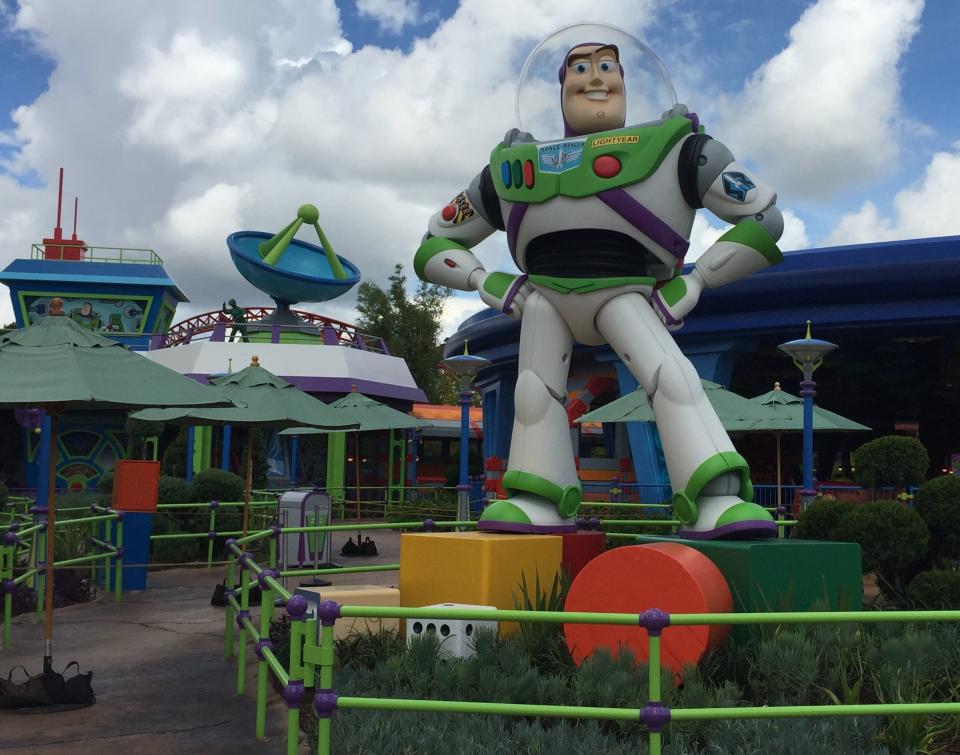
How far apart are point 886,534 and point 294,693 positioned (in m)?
4.95

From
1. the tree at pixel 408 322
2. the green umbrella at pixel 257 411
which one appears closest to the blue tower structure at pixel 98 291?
the tree at pixel 408 322

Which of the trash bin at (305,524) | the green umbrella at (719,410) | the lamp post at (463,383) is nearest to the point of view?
the green umbrella at (719,410)

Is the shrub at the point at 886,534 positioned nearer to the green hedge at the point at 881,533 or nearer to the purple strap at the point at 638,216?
the green hedge at the point at 881,533

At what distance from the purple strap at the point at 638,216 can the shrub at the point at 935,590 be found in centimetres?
315

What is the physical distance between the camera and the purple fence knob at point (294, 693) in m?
3.88

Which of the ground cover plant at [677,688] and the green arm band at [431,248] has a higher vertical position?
the green arm band at [431,248]

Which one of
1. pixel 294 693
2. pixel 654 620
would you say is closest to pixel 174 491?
pixel 294 693

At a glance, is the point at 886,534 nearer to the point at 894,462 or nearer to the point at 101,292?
the point at 894,462

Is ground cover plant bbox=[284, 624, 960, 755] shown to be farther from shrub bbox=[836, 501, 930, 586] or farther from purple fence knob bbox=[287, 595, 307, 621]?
shrub bbox=[836, 501, 930, 586]

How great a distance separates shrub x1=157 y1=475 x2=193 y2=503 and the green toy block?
978 cm

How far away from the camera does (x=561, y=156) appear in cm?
675

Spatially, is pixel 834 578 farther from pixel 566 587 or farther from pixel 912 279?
pixel 912 279

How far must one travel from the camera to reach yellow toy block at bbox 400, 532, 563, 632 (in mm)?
5984

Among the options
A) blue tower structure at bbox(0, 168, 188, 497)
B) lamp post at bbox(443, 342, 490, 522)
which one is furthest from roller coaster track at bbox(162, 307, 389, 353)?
lamp post at bbox(443, 342, 490, 522)
